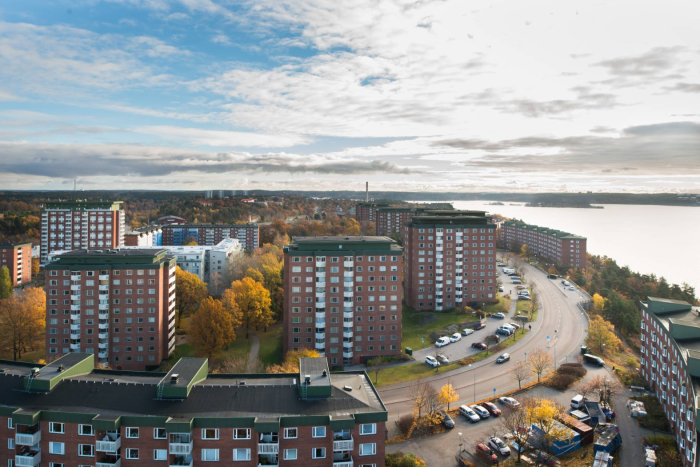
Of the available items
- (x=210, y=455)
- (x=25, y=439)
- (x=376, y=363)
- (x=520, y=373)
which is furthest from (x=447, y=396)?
(x=25, y=439)

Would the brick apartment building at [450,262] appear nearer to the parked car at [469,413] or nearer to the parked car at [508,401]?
the parked car at [508,401]

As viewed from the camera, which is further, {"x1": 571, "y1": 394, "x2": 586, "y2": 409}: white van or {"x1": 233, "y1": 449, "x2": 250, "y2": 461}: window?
{"x1": 571, "y1": 394, "x2": 586, "y2": 409}: white van

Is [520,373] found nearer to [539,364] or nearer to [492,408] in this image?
[539,364]

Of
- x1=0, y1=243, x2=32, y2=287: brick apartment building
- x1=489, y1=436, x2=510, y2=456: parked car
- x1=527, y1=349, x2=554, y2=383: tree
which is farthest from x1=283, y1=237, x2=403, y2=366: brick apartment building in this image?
x1=0, y1=243, x2=32, y2=287: brick apartment building

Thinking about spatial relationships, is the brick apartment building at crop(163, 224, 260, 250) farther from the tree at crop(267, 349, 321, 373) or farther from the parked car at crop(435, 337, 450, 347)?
the tree at crop(267, 349, 321, 373)

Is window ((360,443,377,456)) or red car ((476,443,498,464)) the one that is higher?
window ((360,443,377,456))

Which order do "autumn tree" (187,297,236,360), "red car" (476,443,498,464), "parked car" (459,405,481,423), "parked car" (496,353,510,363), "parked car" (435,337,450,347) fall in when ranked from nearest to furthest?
"red car" (476,443,498,464), "parked car" (459,405,481,423), "parked car" (496,353,510,363), "autumn tree" (187,297,236,360), "parked car" (435,337,450,347)
